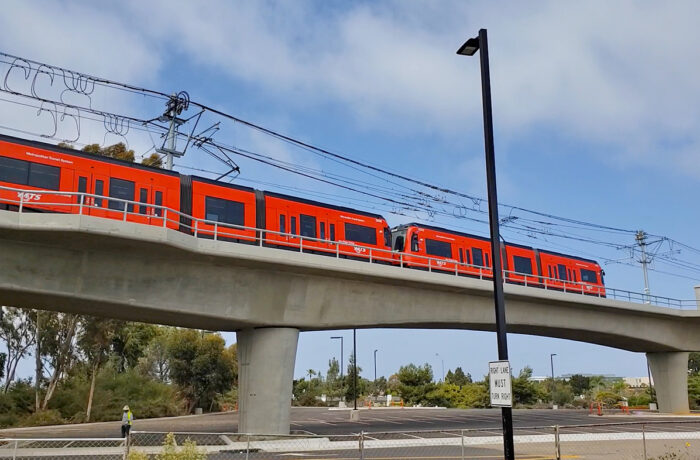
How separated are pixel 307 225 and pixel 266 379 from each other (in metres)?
7.15

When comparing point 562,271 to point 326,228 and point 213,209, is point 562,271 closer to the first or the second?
point 326,228

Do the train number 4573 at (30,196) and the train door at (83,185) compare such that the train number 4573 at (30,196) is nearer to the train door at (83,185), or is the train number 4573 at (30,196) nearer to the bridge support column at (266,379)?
the train door at (83,185)

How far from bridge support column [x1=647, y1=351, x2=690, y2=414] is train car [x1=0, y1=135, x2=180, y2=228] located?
3666 centimetres

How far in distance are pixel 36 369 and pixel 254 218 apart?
82.8ft

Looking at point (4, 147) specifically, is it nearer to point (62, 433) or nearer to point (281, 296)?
point (281, 296)

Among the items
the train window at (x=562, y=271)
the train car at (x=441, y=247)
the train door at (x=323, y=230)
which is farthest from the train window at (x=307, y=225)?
the train window at (x=562, y=271)

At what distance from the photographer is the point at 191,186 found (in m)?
24.5

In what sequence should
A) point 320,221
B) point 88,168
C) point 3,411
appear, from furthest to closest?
point 3,411, point 320,221, point 88,168

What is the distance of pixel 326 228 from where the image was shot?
27938 millimetres

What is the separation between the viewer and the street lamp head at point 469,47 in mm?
11844

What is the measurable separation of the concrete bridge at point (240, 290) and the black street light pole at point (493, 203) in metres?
12.7

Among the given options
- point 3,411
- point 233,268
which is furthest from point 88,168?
point 3,411

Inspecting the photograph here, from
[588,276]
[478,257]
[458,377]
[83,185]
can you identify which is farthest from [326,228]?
[458,377]

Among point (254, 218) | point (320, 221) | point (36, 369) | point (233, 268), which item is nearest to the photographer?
point (233, 268)
